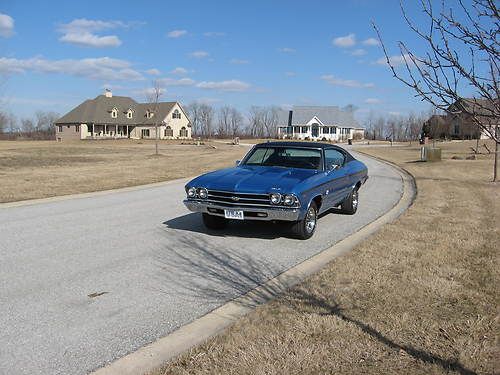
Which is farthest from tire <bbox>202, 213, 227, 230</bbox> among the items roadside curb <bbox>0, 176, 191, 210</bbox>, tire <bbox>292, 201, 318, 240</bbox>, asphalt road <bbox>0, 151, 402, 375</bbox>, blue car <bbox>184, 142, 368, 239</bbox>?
roadside curb <bbox>0, 176, 191, 210</bbox>

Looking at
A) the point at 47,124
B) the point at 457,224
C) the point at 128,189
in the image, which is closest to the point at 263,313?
the point at 457,224

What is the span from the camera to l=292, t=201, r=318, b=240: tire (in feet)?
23.9

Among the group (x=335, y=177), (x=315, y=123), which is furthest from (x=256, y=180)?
(x=315, y=123)

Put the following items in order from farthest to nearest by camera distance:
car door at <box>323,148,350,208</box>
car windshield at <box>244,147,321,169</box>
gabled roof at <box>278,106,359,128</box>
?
gabled roof at <box>278,106,359,128</box>
car windshield at <box>244,147,321,169</box>
car door at <box>323,148,350,208</box>

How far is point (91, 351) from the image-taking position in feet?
11.8

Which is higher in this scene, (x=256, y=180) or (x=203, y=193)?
(x=256, y=180)

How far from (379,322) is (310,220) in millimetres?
3539

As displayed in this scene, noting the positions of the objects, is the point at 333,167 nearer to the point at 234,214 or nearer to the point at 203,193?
the point at 234,214

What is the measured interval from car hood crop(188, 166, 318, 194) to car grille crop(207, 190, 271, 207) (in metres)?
0.06

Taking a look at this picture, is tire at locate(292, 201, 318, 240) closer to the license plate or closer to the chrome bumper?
the chrome bumper

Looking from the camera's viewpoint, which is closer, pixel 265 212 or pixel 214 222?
pixel 265 212

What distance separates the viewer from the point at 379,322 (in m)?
4.03

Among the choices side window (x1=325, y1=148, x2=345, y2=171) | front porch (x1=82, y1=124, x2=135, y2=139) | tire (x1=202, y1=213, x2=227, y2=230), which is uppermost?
front porch (x1=82, y1=124, x2=135, y2=139)

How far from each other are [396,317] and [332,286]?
931 mm
